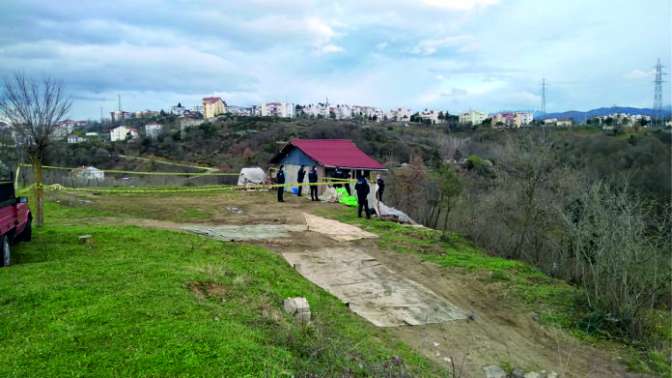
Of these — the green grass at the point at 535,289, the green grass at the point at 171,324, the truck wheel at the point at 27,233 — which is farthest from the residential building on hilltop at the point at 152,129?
the green grass at the point at 171,324

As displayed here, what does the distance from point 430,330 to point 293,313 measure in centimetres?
232

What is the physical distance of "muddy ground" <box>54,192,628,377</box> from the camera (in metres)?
6.91

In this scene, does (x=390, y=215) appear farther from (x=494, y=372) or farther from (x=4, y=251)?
(x=4, y=251)

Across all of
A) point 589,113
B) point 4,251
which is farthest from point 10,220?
point 589,113

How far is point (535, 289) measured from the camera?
985 cm

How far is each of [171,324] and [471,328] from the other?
4.83 meters

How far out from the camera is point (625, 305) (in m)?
8.70

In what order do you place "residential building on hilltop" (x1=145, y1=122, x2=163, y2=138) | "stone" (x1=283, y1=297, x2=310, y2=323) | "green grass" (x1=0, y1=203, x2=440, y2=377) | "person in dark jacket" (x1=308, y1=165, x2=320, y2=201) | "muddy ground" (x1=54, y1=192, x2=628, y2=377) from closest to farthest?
"green grass" (x1=0, y1=203, x2=440, y2=377) → "stone" (x1=283, y1=297, x2=310, y2=323) → "muddy ground" (x1=54, y1=192, x2=628, y2=377) → "person in dark jacket" (x1=308, y1=165, x2=320, y2=201) → "residential building on hilltop" (x1=145, y1=122, x2=163, y2=138)

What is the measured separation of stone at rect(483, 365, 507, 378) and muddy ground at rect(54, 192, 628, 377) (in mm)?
80

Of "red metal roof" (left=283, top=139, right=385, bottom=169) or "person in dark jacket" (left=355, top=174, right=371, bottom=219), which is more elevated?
"red metal roof" (left=283, top=139, right=385, bottom=169)

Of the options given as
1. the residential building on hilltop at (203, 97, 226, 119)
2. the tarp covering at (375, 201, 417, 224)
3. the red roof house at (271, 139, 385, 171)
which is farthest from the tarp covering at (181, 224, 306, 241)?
the residential building on hilltop at (203, 97, 226, 119)

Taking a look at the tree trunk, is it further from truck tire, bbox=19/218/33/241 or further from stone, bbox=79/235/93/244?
stone, bbox=79/235/93/244

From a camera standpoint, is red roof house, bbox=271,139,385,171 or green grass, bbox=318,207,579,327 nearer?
green grass, bbox=318,207,579,327

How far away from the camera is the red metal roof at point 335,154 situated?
2247cm
